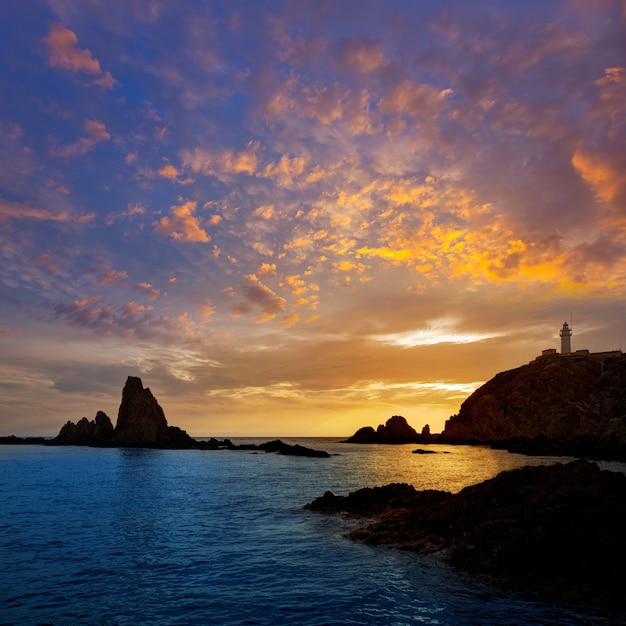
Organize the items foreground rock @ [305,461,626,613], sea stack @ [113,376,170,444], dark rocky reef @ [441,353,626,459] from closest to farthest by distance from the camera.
→ foreground rock @ [305,461,626,613] → dark rocky reef @ [441,353,626,459] → sea stack @ [113,376,170,444]

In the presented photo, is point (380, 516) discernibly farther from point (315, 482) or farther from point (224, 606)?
point (315, 482)

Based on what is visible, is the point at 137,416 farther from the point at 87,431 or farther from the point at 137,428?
the point at 87,431

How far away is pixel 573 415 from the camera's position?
137375 millimetres

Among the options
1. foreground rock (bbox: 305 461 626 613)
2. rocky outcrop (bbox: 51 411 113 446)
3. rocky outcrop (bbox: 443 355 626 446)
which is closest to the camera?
foreground rock (bbox: 305 461 626 613)

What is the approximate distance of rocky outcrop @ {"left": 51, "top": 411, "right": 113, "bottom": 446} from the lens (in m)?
172

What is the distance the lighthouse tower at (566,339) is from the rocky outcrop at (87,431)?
183938 mm

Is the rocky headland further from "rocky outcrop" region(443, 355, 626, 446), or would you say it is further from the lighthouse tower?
the lighthouse tower

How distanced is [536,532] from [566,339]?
Answer: 180 metres

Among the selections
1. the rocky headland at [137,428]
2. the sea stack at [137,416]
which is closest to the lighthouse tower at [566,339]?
the rocky headland at [137,428]

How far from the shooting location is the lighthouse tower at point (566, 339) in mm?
173125

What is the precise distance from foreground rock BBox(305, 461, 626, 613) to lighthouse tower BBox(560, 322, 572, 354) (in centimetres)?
16972

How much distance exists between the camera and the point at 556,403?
143875 millimetres

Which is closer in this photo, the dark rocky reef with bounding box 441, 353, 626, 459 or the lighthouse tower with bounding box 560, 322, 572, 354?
the dark rocky reef with bounding box 441, 353, 626, 459

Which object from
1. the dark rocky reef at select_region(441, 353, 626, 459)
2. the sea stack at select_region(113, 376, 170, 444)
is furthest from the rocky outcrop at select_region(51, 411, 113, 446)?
the dark rocky reef at select_region(441, 353, 626, 459)
